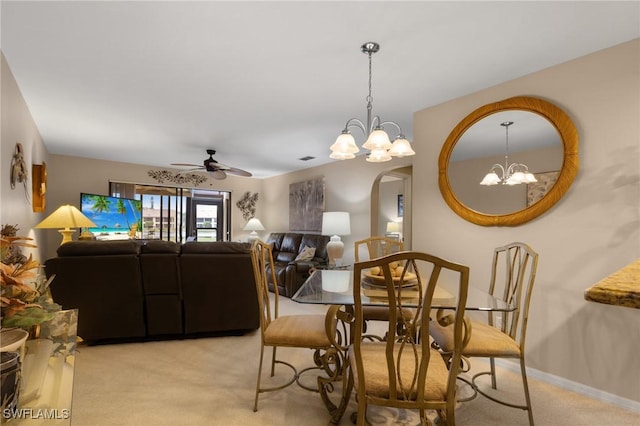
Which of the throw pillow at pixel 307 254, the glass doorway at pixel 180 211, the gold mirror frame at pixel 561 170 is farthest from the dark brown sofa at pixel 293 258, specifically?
the gold mirror frame at pixel 561 170

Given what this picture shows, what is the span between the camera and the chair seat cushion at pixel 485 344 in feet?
5.74

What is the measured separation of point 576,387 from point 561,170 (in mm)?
1520

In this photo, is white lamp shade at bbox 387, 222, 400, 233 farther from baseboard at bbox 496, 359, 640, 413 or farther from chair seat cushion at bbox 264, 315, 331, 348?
chair seat cushion at bbox 264, 315, 331, 348

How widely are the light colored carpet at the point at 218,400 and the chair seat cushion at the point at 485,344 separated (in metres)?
0.46

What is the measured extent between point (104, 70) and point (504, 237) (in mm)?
3456

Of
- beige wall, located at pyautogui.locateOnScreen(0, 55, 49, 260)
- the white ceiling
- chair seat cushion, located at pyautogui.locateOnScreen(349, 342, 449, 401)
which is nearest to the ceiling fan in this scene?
the white ceiling

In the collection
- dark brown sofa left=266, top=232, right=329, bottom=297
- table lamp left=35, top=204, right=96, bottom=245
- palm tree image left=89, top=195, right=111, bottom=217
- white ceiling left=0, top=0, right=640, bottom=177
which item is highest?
white ceiling left=0, top=0, right=640, bottom=177

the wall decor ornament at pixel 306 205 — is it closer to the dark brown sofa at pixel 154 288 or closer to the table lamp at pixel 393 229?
the table lamp at pixel 393 229

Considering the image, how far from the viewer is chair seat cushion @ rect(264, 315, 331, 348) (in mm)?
1887

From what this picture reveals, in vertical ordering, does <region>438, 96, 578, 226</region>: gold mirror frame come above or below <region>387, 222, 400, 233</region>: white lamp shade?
above

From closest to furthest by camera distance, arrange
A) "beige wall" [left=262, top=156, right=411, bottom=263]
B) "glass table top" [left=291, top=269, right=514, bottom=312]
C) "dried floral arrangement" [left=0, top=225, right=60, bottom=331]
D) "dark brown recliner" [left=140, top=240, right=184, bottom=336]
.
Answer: "dried floral arrangement" [left=0, top=225, right=60, bottom=331] < "glass table top" [left=291, top=269, right=514, bottom=312] < "dark brown recliner" [left=140, top=240, right=184, bottom=336] < "beige wall" [left=262, top=156, right=411, bottom=263]

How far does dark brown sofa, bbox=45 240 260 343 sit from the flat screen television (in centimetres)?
294

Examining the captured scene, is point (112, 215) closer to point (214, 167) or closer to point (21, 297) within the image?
point (214, 167)

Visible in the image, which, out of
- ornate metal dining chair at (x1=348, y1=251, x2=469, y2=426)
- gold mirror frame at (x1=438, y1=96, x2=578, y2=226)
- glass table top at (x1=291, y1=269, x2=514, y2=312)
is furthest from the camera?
gold mirror frame at (x1=438, y1=96, x2=578, y2=226)
